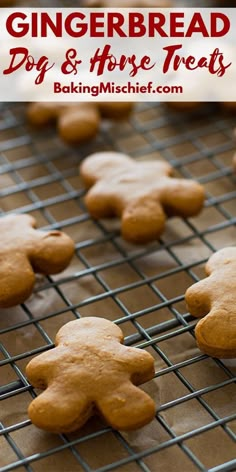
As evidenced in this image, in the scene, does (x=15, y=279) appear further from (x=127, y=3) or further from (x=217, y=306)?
(x=127, y=3)

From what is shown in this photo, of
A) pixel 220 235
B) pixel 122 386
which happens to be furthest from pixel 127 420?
→ pixel 220 235

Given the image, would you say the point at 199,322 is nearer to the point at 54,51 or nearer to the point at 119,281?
the point at 119,281

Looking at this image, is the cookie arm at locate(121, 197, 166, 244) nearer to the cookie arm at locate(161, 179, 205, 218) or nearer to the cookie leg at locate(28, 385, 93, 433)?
the cookie arm at locate(161, 179, 205, 218)

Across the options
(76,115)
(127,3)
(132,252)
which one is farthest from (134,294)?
(127,3)

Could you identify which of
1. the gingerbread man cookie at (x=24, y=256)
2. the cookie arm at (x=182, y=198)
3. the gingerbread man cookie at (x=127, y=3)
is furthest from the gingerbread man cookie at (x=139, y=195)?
the gingerbread man cookie at (x=127, y=3)

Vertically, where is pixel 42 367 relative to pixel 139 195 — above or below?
below

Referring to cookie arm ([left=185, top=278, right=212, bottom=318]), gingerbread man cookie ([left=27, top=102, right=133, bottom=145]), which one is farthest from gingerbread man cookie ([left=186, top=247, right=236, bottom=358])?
gingerbread man cookie ([left=27, top=102, right=133, bottom=145])

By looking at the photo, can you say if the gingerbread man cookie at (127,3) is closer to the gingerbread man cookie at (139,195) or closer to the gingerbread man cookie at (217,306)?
the gingerbread man cookie at (139,195)
